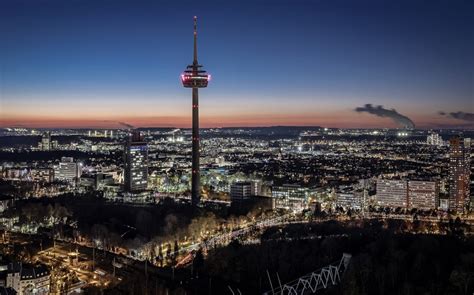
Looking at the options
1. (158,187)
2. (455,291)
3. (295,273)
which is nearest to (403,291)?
(455,291)

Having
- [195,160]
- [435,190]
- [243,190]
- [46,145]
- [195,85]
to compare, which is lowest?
[243,190]

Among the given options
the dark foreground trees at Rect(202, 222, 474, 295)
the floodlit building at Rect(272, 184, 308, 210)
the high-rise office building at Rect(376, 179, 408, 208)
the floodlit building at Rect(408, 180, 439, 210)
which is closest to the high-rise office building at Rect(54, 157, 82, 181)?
the floodlit building at Rect(272, 184, 308, 210)

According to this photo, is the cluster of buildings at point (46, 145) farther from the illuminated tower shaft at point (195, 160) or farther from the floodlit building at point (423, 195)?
the floodlit building at point (423, 195)

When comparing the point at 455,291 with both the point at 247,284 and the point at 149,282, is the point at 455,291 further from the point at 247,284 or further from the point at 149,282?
the point at 149,282

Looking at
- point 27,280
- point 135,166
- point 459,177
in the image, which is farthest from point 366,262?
point 135,166

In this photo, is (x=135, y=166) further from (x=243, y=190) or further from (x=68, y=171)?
(x=68, y=171)

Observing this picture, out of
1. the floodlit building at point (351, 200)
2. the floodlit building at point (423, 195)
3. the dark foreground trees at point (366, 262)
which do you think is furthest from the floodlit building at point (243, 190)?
the dark foreground trees at point (366, 262)

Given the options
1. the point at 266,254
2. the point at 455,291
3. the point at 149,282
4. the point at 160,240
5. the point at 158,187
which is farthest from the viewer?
the point at 158,187

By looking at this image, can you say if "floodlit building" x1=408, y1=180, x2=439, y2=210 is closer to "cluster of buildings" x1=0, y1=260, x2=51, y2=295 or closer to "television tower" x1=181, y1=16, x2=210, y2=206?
"television tower" x1=181, y1=16, x2=210, y2=206
